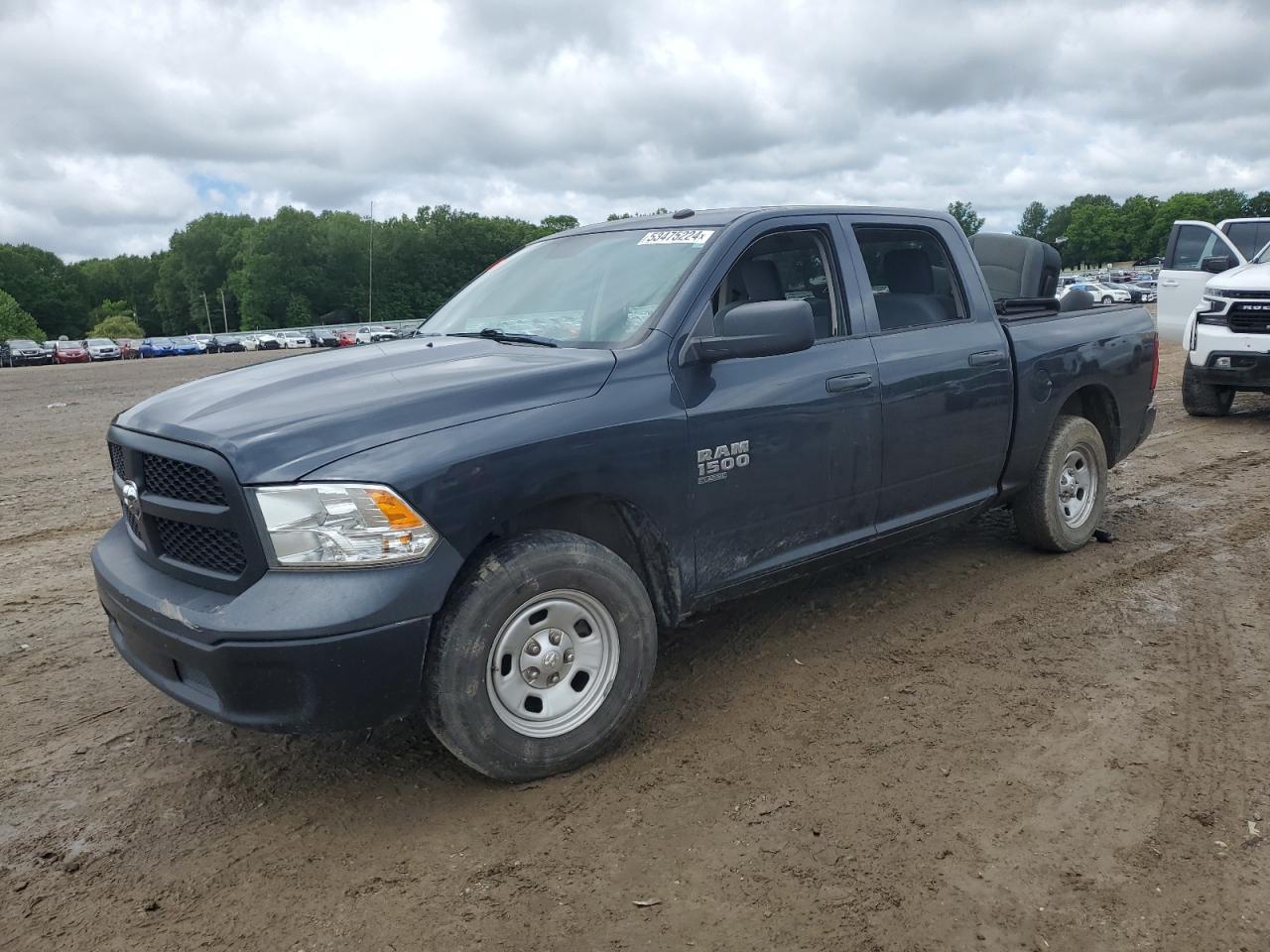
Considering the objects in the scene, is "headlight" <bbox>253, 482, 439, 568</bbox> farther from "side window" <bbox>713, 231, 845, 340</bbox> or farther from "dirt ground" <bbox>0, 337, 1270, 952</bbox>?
"side window" <bbox>713, 231, 845, 340</bbox>

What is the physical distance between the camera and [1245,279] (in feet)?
32.0

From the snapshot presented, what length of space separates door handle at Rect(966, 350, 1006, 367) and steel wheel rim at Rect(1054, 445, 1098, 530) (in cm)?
98

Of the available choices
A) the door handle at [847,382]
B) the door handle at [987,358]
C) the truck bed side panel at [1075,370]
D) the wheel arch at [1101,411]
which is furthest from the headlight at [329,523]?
the wheel arch at [1101,411]

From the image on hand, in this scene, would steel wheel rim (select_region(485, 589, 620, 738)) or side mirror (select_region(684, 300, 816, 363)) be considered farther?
side mirror (select_region(684, 300, 816, 363))

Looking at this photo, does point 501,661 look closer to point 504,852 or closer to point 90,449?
point 504,852

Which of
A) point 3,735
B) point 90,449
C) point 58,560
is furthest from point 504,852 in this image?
point 90,449

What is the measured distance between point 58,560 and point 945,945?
5655mm

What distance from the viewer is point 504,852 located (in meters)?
2.90

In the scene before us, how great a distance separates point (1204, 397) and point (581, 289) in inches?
344

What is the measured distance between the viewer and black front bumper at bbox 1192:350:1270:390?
9461mm

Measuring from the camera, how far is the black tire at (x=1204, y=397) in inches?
404

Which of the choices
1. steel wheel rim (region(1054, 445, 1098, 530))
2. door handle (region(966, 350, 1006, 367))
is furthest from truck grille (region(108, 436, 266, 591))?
steel wheel rim (region(1054, 445, 1098, 530))

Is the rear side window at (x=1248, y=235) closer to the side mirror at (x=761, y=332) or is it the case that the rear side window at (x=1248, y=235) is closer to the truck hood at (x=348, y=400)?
the side mirror at (x=761, y=332)

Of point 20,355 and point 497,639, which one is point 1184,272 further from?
point 20,355
